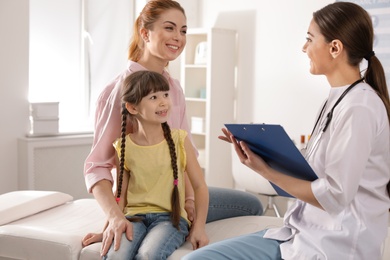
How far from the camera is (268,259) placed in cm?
176

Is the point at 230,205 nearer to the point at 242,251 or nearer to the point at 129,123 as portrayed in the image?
the point at 129,123

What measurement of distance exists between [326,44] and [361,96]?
0.21 meters

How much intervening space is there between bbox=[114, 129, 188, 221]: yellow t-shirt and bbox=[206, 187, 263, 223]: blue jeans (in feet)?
1.06

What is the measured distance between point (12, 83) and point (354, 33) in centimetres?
312

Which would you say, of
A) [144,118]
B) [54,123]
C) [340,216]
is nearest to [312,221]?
[340,216]

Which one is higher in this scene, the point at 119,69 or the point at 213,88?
the point at 119,69

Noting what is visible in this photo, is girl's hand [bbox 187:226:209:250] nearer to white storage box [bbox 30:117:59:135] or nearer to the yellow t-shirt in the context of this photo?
the yellow t-shirt

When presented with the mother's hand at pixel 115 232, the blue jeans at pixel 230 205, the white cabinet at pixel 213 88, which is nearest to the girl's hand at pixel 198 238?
the mother's hand at pixel 115 232

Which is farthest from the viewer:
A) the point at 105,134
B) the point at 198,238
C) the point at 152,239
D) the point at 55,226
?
the point at 55,226

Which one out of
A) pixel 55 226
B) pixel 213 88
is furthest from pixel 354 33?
pixel 213 88

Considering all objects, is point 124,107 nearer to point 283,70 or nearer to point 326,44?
point 326,44

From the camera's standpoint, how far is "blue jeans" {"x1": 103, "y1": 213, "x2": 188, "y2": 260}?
1985 mm

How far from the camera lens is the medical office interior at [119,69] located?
14.3 ft

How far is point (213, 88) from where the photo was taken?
5105 mm
